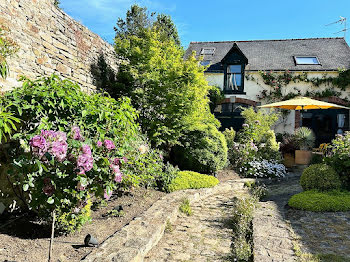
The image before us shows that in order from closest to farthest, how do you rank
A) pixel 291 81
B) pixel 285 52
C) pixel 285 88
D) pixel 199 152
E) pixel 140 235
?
pixel 140 235, pixel 199 152, pixel 291 81, pixel 285 88, pixel 285 52

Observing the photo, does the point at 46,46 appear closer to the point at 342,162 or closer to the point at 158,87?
the point at 158,87

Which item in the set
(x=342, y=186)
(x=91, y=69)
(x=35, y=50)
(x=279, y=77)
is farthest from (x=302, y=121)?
(x=35, y=50)

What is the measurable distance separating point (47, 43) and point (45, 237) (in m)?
3.29

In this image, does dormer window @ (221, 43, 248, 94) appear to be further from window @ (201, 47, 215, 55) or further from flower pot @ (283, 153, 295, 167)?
flower pot @ (283, 153, 295, 167)

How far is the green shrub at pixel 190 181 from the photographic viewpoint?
19.5 ft

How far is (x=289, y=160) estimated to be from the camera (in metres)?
11.1

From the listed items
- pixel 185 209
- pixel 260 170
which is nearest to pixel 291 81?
pixel 260 170

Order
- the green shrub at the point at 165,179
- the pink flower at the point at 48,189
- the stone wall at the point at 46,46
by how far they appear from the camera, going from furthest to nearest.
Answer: the green shrub at the point at 165,179
the stone wall at the point at 46,46
the pink flower at the point at 48,189

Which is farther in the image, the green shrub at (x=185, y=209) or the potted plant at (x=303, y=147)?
the potted plant at (x=303, y=147)

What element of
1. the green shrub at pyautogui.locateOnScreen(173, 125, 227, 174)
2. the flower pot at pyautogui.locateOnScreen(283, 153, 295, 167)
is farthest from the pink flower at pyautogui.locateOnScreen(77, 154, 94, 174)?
the flower pot at pyautogui.locateOnScreen(283, 153, 295, 167)

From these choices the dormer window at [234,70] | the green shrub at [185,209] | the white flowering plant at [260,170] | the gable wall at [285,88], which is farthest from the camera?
the dormer window at [234,70]

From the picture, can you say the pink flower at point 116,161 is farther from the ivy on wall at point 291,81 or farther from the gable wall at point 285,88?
the ivy on wall at point 291,81

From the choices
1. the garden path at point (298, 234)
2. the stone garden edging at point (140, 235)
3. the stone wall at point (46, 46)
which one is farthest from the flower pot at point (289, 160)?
the stone wall at point (46, 46)

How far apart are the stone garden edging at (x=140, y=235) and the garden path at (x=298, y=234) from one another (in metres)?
1.21
